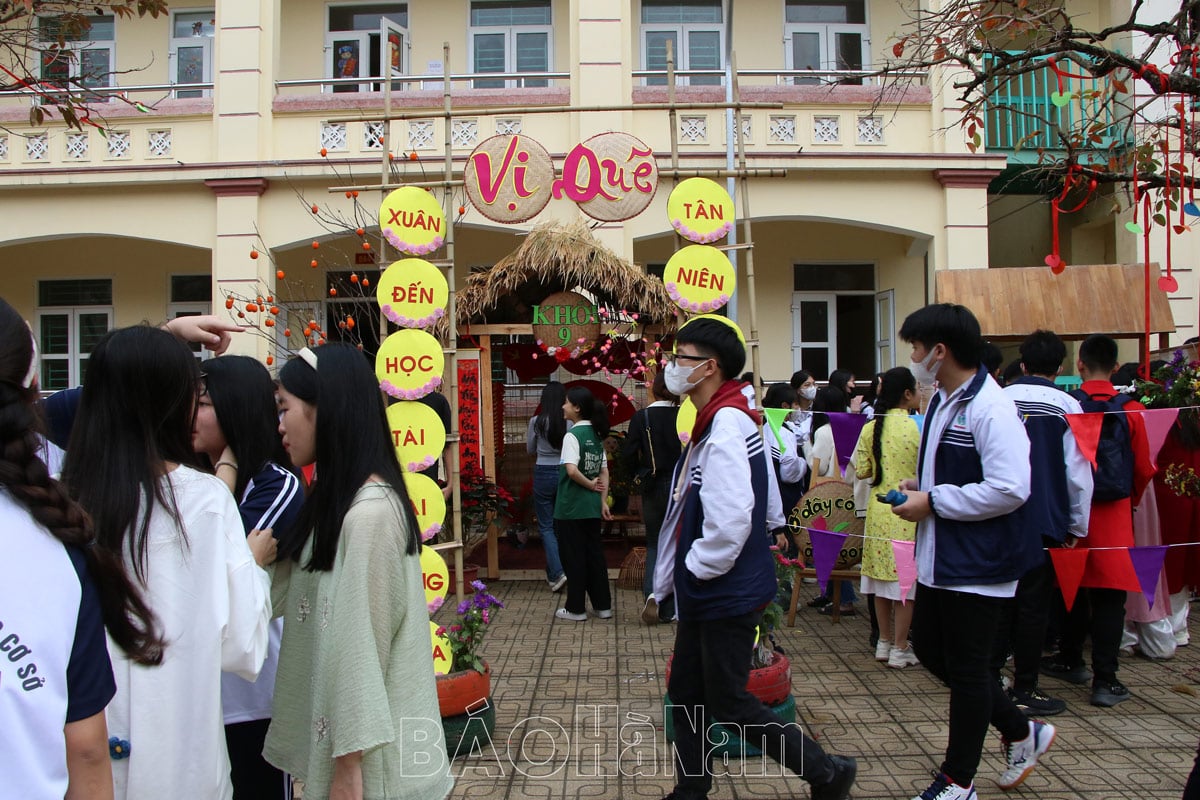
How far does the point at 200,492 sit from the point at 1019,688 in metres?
4.39

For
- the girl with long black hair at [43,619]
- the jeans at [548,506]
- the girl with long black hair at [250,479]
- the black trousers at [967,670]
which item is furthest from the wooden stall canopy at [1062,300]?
the girl with long black hair at [43,619]

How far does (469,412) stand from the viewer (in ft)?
Result: 27.5

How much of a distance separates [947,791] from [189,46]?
1291 cm

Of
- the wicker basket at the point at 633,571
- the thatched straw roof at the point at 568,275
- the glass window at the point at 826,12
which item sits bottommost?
the wicker basket at the point at 633,571

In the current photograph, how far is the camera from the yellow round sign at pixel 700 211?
6215 mm

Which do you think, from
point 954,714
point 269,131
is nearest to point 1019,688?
point 954,714

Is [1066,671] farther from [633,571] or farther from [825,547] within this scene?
[633,571]

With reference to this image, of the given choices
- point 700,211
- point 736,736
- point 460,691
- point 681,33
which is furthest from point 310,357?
point 681,33

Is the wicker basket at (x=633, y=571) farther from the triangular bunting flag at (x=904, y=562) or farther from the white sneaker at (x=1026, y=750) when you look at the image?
the white sneaker at (x=1026, y=750)

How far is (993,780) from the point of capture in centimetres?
393

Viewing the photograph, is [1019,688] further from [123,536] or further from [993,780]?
[123,536]

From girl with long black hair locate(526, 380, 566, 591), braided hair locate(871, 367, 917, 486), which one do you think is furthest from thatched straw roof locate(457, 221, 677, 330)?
braided hair locate(871, 367, 917, 486)

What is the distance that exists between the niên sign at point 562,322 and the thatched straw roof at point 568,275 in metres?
0.20

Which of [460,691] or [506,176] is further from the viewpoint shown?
[506,176]
